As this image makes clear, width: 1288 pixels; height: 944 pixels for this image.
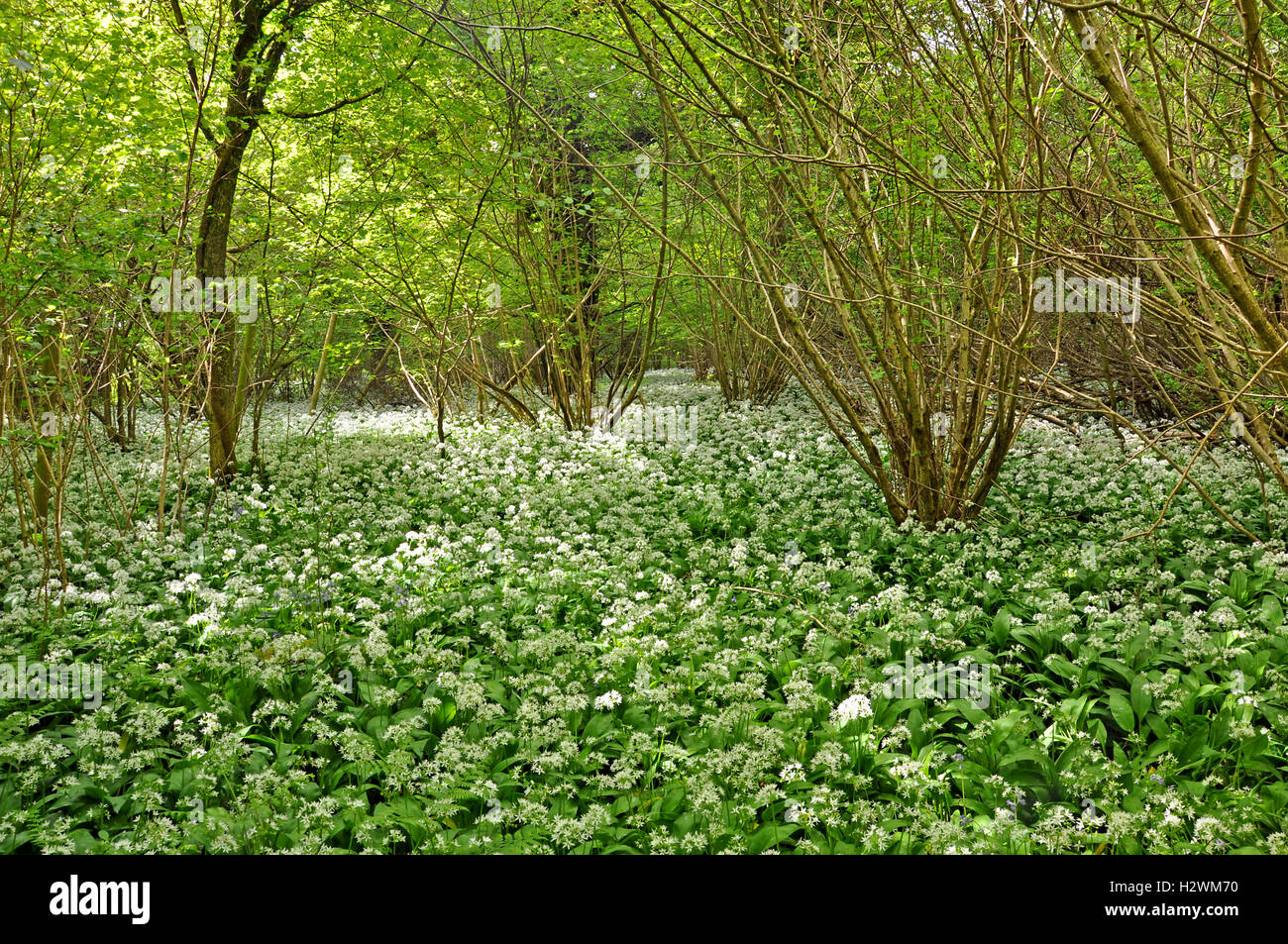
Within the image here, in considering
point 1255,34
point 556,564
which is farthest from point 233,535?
point 1255,34

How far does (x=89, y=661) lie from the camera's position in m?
4.30

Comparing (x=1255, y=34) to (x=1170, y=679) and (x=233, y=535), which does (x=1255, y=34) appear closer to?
(x=1170, y=679)

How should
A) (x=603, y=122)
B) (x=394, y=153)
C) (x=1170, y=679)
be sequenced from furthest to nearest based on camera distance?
(x=603, y=122) → (x=394, y=153) → (x=1170, y=679)

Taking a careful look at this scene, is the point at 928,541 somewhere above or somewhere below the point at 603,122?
below

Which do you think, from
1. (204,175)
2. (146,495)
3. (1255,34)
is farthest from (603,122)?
(1255,34)

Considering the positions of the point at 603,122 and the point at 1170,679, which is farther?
the point at 603,122

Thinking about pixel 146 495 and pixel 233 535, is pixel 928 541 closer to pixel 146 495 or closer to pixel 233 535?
pixel 233 535

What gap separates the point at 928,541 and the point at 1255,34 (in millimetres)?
3725

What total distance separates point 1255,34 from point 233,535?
21.3ft
